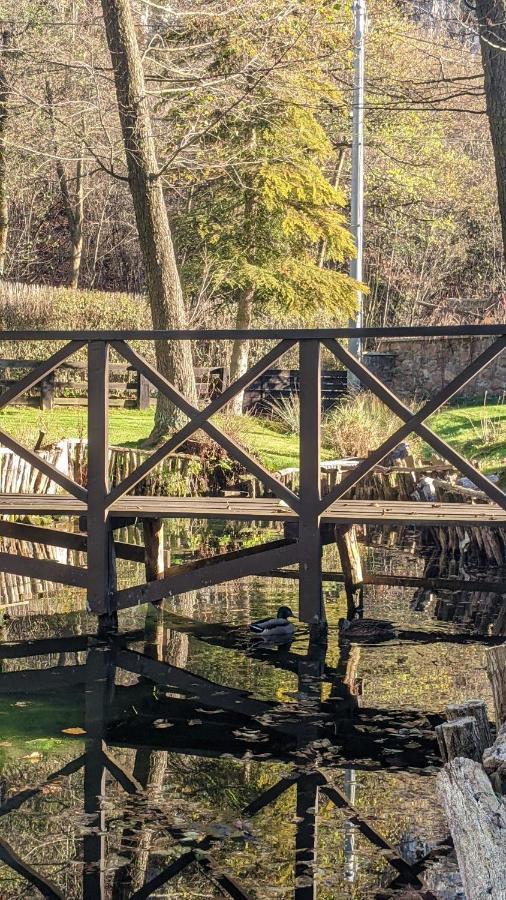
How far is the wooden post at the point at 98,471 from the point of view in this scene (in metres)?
9.33

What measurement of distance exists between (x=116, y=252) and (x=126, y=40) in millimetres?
22529

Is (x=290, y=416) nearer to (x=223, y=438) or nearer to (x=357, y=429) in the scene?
(x=357, y=429)

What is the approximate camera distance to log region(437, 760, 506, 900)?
4066 mm

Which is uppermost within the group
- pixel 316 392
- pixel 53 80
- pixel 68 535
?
pixel 53 80

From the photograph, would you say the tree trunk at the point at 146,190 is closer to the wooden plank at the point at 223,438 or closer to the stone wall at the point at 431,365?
the wooden plank at the point at 223,438

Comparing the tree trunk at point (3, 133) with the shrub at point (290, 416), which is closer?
the tree trunk at point (3, 133)

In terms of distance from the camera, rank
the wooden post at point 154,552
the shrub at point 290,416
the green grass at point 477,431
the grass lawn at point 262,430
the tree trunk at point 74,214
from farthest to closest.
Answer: the tree trunk at point 74,214, the shrub at point 290,416, the grass lawn at point 262,430, the green grass at point 477,431, the wooden post at point 154,552

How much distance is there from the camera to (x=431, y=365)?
28.0m

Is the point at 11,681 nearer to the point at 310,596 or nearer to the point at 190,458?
the point at 310,596

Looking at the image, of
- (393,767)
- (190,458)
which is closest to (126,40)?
(190,458)

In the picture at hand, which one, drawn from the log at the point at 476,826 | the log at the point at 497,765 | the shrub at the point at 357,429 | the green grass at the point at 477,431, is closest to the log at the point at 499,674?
the log at the point at 497,765

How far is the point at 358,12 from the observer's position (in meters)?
26.3

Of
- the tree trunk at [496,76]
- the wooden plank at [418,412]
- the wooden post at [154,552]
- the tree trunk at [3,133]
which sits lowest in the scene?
the wooden post at [154,552]

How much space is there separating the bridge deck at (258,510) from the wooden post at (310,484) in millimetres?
147
